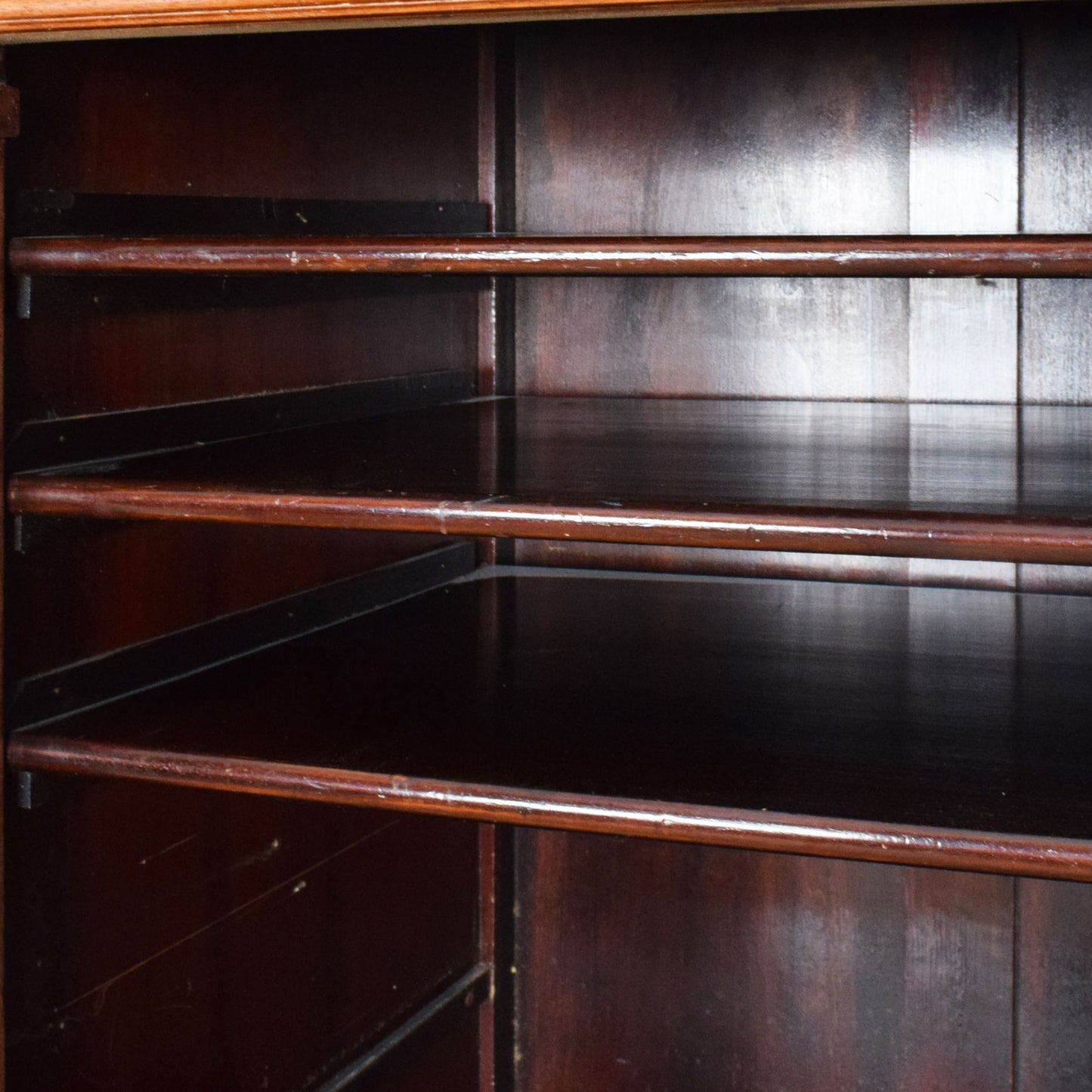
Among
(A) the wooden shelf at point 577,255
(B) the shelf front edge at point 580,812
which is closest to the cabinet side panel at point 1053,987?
(B) the shelf front edge at point 580,812

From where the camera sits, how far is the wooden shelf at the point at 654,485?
839mm

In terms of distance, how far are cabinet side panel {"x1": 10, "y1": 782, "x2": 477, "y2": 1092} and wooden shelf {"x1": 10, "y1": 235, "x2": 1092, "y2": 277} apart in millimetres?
378

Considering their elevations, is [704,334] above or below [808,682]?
above

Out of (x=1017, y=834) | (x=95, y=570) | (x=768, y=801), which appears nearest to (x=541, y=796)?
(x=768, y=801)

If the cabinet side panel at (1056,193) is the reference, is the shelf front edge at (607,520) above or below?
below

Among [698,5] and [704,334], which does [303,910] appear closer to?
[704,334]

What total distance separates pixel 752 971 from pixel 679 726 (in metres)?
0.68

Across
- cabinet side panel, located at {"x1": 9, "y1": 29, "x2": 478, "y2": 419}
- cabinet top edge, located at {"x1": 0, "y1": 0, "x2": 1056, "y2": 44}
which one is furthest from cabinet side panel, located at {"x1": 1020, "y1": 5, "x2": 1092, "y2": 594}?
cabinet top edge, located at {"x1": 0, "y1": 0, "x2": 1056, "y2": 44}

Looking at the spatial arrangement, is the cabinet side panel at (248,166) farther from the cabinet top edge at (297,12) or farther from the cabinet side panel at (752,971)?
the cabinet side panel at (752,971)

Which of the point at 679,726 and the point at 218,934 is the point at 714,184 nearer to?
the point at 679,726

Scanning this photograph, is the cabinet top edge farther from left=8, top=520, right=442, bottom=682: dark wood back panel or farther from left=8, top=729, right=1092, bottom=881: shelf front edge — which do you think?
left=8, top=729, right=1092, bottom=881: shelf front edge

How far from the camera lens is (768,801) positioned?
2.90 ft

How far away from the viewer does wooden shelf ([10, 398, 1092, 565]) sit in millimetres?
839

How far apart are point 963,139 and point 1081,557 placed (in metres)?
0.79
